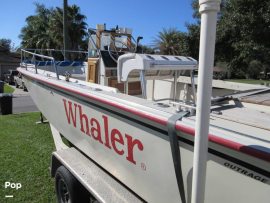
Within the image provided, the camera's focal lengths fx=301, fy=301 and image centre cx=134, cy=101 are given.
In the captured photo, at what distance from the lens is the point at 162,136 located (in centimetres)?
200

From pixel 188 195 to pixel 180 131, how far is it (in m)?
0.43

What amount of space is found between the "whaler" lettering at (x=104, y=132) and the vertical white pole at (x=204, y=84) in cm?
83

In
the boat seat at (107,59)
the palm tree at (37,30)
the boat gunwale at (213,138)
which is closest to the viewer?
the boat gunwale at (213,138)

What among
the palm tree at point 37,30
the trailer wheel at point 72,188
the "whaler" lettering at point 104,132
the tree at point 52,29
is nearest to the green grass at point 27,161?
the trailer wheel at point 72,188

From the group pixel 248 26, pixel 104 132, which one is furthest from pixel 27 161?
pixel 248 26

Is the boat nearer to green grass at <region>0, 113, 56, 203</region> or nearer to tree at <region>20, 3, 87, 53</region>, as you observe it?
green grass at <region>0, 113, 56, 203</region>

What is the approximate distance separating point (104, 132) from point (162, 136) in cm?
82

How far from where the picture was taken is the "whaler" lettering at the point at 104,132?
2.35 meters

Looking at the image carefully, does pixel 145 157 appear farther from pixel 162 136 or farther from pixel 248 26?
pixel 248 26

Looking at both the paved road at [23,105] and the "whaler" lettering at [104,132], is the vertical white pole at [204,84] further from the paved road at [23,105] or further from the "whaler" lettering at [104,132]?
the paved road at [23,105]

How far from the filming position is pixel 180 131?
1820mm

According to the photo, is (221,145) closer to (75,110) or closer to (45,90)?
(75,110)

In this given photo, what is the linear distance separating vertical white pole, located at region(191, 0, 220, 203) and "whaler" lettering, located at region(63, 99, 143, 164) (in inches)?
32.5

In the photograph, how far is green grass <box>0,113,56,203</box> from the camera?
3912 mm
